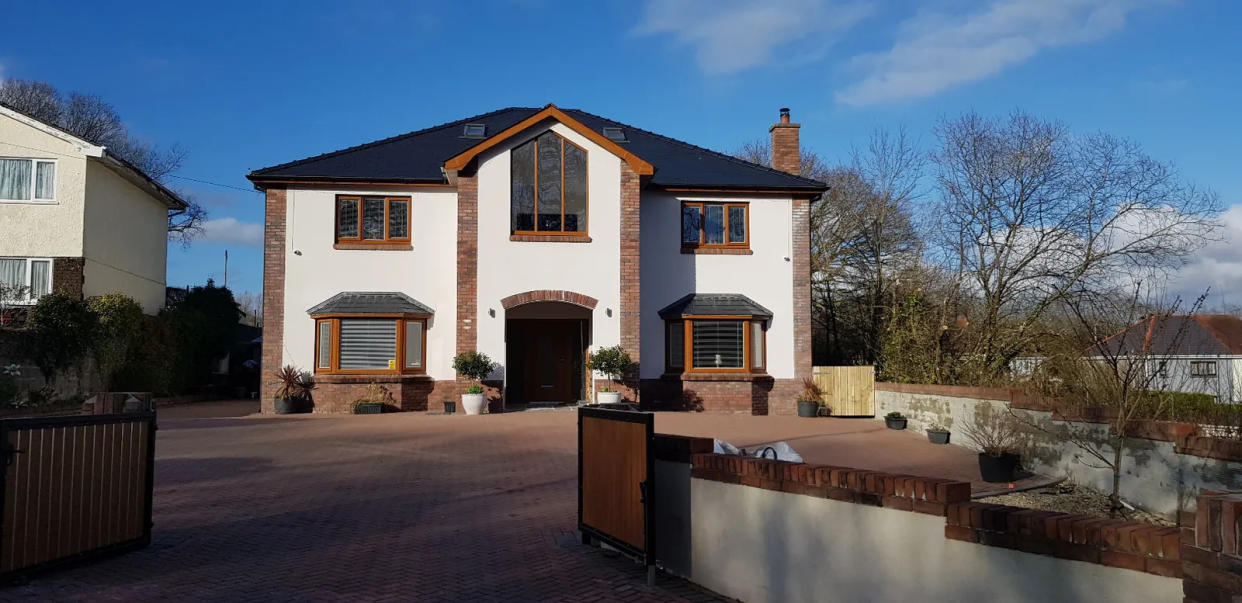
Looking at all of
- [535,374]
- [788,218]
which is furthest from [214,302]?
[788,218]

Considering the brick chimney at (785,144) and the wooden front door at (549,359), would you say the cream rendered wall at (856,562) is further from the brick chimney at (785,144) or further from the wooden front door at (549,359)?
the brick chimney at (785,144)

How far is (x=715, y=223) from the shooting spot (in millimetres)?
22922

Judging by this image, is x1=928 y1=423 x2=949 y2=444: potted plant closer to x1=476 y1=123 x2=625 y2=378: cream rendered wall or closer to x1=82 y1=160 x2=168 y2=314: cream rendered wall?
x1=476 y1=123 x2=625 y2=378: cream rendered wall

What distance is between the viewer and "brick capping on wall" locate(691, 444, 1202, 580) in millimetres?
3697

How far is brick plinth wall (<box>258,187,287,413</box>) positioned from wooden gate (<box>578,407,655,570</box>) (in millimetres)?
15461

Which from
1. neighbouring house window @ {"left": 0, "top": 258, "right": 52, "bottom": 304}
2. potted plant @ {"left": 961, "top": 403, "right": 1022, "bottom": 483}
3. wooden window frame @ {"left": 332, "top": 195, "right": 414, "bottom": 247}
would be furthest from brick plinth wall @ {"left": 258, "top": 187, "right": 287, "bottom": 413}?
potted plant @ {"left": 961, "top": 403, "right": 1022, "bottom": 483}

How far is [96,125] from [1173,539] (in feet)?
161

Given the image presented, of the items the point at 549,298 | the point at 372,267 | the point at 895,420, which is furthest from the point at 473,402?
the point at 895,420

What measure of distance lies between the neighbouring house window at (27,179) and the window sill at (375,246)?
344 inches

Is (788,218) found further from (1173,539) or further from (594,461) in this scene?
(1173,539)

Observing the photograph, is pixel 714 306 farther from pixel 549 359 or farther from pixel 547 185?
pixel 547 185

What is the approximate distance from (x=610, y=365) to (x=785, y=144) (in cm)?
968

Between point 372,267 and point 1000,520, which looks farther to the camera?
point 372,267

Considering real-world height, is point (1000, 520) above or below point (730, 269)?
below
